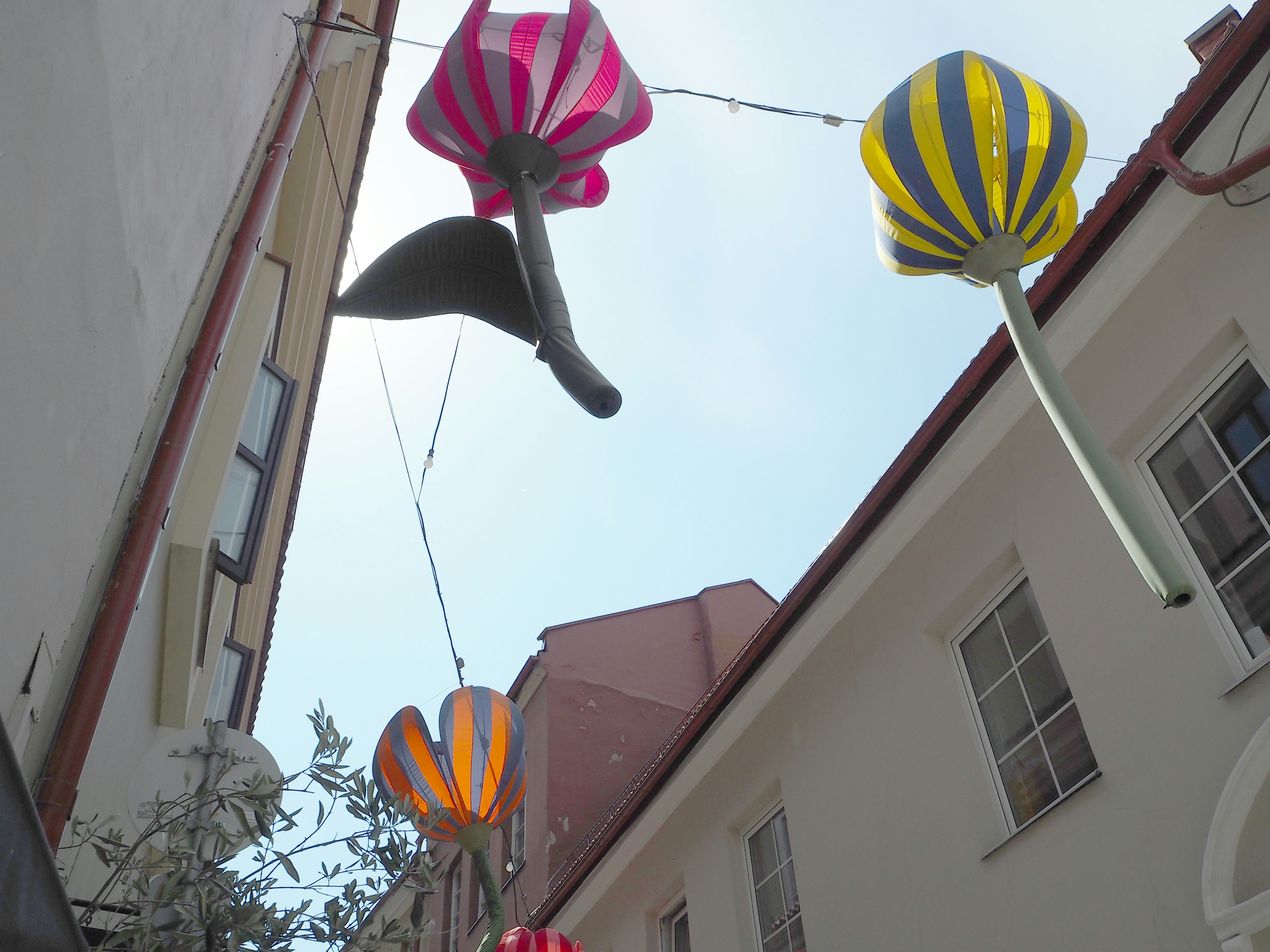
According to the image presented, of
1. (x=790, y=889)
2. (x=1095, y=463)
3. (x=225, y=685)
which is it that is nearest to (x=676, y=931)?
(x=790, y=889)

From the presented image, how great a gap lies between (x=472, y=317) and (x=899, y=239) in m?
2.08

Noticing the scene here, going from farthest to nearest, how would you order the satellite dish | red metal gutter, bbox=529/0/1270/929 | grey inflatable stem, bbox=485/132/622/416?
red metal gutter, bbox=529/0/1270/929
the satellite dish
grey inflatable stem, bbox=485/132/622/416

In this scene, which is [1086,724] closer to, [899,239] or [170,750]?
[899,239]

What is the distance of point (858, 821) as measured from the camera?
7.17 m

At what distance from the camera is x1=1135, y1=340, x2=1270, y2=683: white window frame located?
493 cm

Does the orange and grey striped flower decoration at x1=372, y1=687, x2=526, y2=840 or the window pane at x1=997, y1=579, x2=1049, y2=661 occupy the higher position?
the window pane at x1=997, y1=579, x2=1049, y2=661

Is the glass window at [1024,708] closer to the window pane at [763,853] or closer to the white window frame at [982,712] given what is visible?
the white window frame at [982,712]

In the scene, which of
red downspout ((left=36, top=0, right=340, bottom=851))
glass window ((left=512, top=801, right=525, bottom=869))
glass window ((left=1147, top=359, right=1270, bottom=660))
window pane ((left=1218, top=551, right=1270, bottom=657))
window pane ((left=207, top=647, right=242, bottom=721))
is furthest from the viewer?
glass window ((left=512, top=801, right=525, bottom=869))

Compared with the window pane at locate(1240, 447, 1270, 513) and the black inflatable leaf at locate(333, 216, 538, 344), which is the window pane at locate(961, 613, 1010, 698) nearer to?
the window pane at locate(1240, 447, 1270, 513)

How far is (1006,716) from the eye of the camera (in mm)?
6352

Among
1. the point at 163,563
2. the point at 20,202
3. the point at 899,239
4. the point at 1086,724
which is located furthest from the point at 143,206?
the point at 1086,724

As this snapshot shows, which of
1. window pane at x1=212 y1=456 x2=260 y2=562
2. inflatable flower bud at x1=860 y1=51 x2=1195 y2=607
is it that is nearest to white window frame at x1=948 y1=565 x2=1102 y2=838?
inflatable flower bud at x1=860 y1=51 x2=1195 y2=607

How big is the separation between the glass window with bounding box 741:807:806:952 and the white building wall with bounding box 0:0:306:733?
628 centimetres

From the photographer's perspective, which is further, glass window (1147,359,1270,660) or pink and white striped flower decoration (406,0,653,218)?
glass window (1147,359,1270,660)
